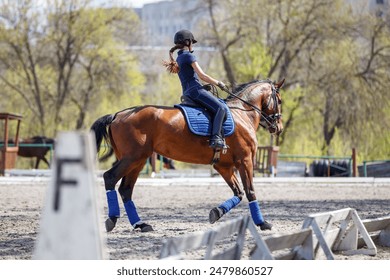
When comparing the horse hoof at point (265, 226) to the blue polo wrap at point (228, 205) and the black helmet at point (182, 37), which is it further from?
the black helmet at point (182, 37)

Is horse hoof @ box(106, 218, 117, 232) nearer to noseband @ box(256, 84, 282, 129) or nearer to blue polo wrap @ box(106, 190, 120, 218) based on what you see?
blue polo wrap @ box(106, 190, 120, 218)

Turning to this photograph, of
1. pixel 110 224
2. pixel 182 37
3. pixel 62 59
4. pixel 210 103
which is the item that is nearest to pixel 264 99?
pixel 210 103

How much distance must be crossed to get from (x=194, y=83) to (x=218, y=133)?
733mm

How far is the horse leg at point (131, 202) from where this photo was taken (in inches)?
399

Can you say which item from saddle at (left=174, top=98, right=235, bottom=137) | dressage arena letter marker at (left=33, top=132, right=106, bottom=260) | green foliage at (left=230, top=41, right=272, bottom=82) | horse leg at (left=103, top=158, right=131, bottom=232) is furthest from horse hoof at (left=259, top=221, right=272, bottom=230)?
green foliage at (left=230, top=41, right=272, bottom=82)

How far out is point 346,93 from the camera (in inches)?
1465

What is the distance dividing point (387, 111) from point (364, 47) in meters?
3.77

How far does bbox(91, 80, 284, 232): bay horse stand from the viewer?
10211mm

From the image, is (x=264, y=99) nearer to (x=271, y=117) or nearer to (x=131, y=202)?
(x=271, y=117)

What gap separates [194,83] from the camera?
35.1ft

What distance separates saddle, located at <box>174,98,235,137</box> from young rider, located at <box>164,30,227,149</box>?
67 mm

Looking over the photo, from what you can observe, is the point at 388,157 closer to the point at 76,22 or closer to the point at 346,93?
the point at 346,93
